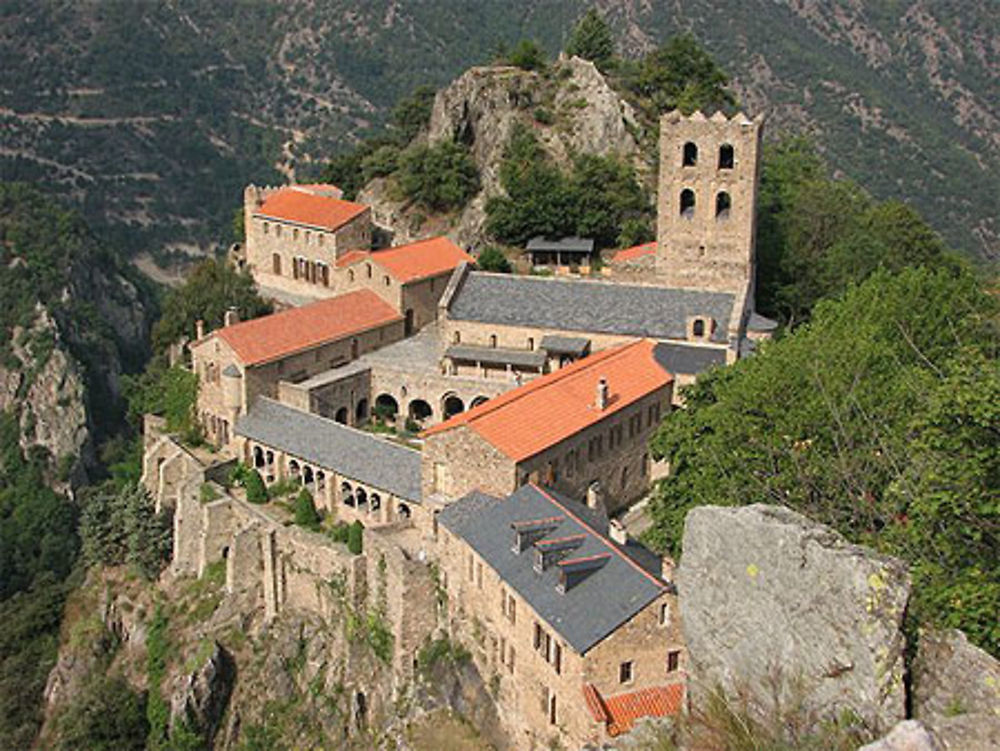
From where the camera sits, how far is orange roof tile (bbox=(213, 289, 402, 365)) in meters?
59.2

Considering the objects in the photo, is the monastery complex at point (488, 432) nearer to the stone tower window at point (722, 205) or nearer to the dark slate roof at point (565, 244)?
the stone tower window at point (722, 205)

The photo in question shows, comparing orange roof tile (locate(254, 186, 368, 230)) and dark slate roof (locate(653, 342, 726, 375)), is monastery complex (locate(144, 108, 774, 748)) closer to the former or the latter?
dark slate roof (locate(653, 342, 726, 375))

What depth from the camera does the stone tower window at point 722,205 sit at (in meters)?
62.8

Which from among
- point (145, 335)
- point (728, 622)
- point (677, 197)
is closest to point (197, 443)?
point (677, 197)

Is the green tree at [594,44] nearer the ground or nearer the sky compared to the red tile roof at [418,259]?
nearer the sky

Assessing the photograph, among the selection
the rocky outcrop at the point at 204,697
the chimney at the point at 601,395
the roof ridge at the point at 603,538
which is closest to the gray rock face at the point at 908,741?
the roof ridge at the point at 603,538

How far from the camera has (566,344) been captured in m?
60.0

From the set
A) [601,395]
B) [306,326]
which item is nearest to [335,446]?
[306,326]

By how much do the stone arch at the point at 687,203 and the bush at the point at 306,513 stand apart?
25958 millimetres

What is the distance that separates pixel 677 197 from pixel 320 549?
28119 millimetres

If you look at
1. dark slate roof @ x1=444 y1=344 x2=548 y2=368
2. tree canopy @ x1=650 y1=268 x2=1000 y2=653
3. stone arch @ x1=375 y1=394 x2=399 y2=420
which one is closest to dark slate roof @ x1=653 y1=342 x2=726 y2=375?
tree canopy @ x1=650 y1=268 x2=1000 y2=653

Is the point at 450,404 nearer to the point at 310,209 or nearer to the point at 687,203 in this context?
the point at 687,203

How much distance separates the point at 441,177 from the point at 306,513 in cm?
4013

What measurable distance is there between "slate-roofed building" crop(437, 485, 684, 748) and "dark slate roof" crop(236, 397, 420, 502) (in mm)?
8934
